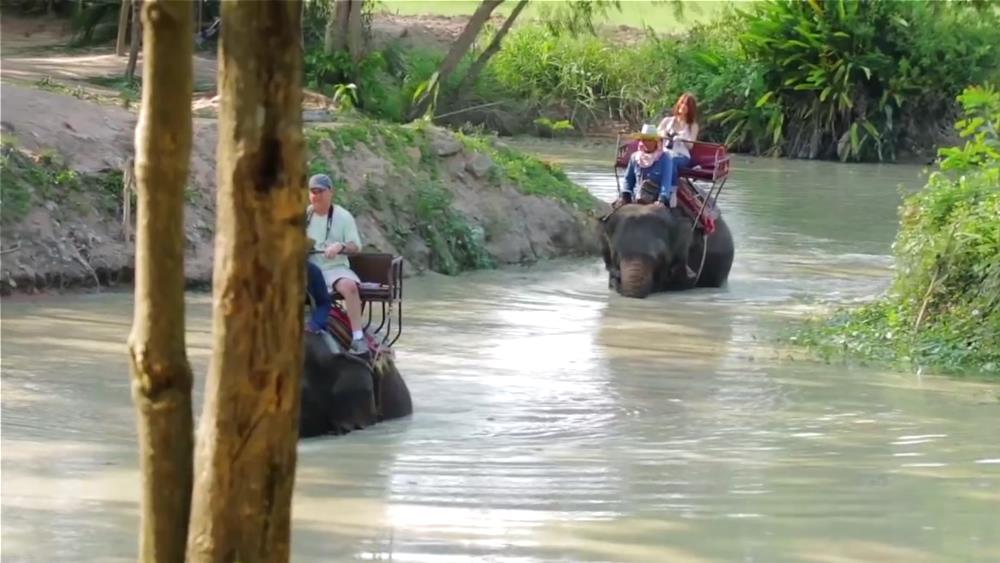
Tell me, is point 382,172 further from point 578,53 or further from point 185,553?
point 578,53

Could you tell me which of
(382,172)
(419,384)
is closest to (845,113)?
(382,172)

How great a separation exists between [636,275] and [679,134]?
1.63m

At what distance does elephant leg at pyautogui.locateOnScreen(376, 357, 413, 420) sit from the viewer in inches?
393

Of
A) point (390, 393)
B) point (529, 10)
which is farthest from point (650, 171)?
point (529, 10)

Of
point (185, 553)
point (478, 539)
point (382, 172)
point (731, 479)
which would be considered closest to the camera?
point (185, 553)

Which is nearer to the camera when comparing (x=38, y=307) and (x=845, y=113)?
(x=38, y=307)

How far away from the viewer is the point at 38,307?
1362cm

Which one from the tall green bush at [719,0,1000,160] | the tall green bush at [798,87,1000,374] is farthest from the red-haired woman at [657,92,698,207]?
the tall green bush at [719,0,1000,160]

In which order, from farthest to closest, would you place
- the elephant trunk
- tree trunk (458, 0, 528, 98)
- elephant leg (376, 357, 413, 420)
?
tree trunk (458, 0, 528, 98)
the elephant trunk
elephant leg (376, 357, 413, 420)

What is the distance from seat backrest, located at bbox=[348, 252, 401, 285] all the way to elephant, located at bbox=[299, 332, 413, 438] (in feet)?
1.98

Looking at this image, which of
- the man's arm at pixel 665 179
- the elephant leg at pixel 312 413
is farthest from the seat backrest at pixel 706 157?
the elephant leg at pixel 312 413

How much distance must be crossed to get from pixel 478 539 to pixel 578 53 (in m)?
28.7

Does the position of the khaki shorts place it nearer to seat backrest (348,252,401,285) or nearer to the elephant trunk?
seat backrest (348,252,401,285)

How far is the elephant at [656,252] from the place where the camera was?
16.0 meters
